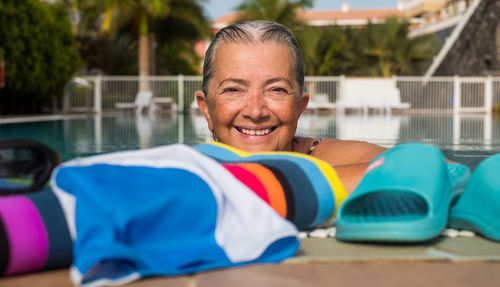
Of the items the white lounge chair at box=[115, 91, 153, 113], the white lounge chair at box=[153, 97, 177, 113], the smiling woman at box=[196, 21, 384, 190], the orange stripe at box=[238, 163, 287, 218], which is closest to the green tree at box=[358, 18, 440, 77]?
the white lounge chair at box=[153, 97, 177, 113]

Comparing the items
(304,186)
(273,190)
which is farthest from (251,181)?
(304,186)

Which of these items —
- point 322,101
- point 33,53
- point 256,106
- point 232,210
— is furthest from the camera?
point 322,101

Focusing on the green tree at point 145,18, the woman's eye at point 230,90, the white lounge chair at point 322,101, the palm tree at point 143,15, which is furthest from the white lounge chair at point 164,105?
the woman's eye at point 230,90

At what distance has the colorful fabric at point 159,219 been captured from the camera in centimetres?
138

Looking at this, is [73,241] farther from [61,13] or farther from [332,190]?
[61,13]

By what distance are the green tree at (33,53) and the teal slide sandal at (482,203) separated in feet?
47.2

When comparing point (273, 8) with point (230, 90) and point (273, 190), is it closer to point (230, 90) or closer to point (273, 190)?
point (230, 90)

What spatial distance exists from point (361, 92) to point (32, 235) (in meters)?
24.8

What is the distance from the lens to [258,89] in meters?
2.53

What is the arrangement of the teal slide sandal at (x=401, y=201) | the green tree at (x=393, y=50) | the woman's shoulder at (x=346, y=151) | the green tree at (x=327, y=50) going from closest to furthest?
the teal slide sandal at (x=401, y=201) < the woman's shoulder at (x=346, y=151) < the green tree at (x=327, y=50) < the green tree at (x=393, y=50)

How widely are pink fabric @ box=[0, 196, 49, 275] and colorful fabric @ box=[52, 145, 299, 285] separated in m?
0.08

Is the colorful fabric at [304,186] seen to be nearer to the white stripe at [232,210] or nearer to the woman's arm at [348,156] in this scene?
the woman's arm at [348,156]

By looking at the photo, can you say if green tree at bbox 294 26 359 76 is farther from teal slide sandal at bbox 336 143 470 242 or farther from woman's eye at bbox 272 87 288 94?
teal slide sandal at bbox 336 143 470 242

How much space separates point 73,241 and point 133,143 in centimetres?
581
